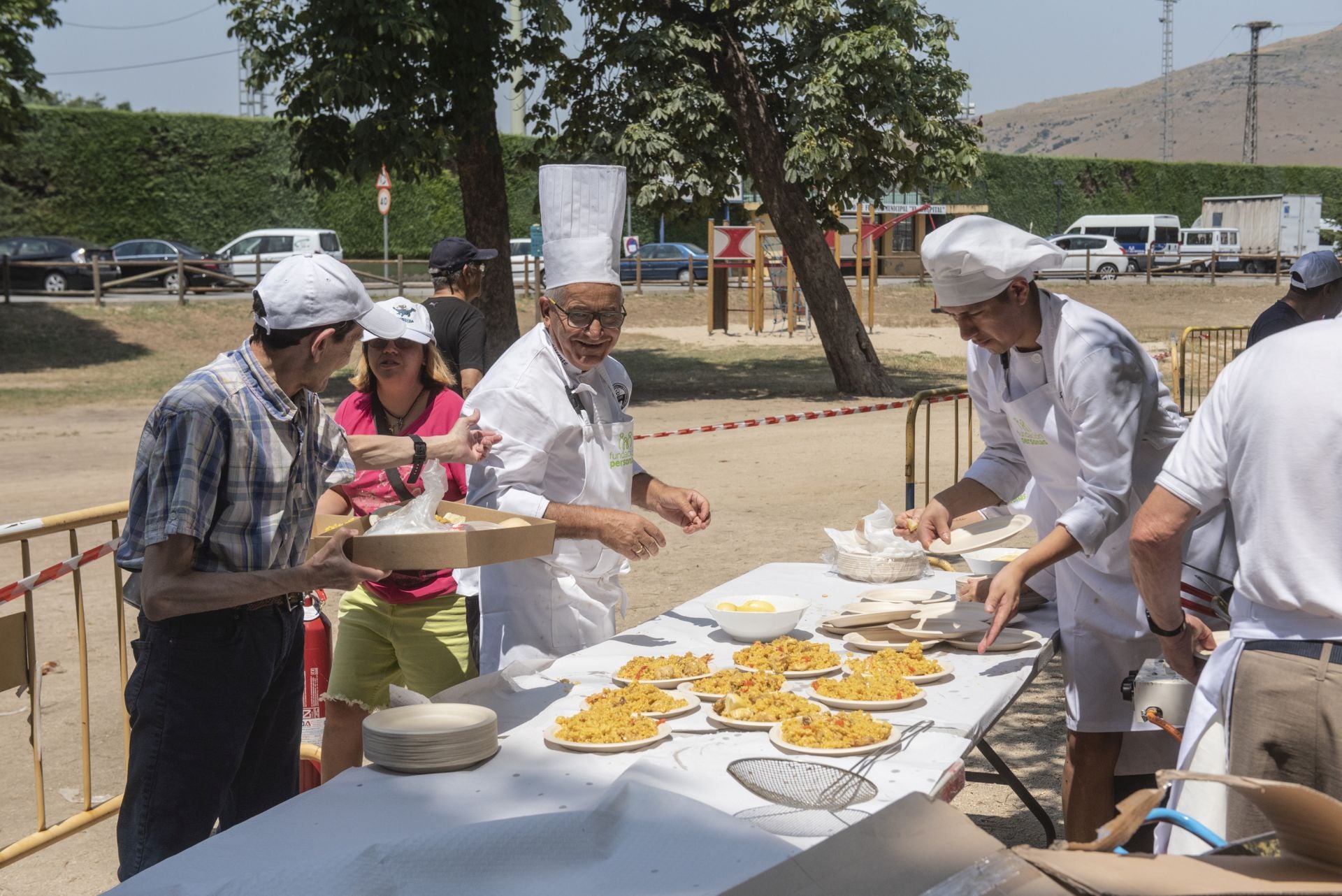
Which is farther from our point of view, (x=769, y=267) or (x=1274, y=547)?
(x=769, y=267)

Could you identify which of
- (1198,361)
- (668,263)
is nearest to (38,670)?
(1198,361)

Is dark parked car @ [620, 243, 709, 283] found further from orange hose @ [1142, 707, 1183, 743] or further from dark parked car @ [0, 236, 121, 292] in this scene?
orange hose @ [1142, 707, 1183, 743]

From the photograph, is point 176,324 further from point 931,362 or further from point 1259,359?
point 1259,359

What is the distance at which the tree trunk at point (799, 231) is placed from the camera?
1628 centimetres

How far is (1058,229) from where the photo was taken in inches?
2138

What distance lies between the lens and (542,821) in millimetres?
2172

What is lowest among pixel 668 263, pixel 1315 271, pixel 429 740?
pixel 429 740

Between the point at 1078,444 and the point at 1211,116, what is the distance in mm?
166974

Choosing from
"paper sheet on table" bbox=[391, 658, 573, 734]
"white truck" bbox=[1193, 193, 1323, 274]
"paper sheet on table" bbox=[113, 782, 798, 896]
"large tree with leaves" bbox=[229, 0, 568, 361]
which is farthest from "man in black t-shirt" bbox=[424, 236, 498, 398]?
"white truck" bbox=[1193, 193, 1323, 274]

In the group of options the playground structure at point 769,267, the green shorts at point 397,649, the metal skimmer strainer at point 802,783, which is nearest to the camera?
the metal skimmer strainer at point 802,783

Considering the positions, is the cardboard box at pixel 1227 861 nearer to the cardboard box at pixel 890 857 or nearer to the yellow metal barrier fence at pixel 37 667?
the cardboard box at pixel 890 857

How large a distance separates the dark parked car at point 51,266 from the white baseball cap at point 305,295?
25.9 metres

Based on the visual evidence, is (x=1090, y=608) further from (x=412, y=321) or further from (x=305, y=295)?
(x=412, y=321)

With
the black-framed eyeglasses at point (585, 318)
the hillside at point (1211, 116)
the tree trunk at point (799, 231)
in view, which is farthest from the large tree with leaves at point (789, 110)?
the hillside at point (1211, 116)
